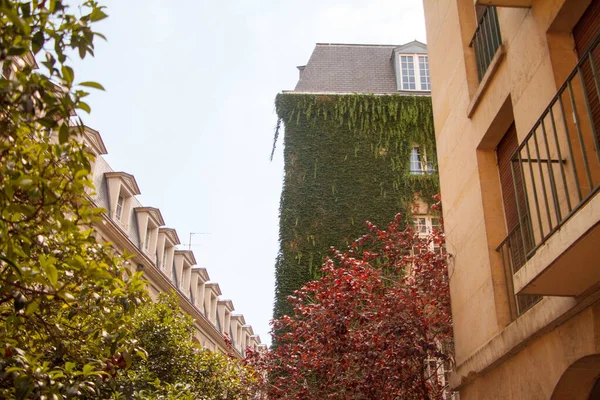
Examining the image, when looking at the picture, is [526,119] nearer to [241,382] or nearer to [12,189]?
[12,189]

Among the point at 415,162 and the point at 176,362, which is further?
the point at 415,162

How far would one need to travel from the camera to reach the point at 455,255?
1106cm

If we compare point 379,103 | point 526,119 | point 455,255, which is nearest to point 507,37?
point 526,119

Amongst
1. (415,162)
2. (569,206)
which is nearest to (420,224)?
(415,162)

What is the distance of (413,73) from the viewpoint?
2819 centimetres

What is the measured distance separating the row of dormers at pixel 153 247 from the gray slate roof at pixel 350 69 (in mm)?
9069

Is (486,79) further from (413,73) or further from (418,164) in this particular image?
(413,73)

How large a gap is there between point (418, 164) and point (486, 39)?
15.0 metres

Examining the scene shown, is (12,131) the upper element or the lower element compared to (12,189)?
upper

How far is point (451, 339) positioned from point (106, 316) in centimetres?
787

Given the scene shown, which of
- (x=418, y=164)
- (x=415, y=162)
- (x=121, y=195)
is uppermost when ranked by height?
(x=121, y=195)

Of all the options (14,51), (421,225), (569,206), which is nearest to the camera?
(14,51)

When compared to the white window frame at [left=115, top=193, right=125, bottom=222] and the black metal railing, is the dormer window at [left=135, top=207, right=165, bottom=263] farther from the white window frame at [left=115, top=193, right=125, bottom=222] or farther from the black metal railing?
the black metal railing

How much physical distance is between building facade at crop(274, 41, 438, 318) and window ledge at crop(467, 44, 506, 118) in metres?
13.5
